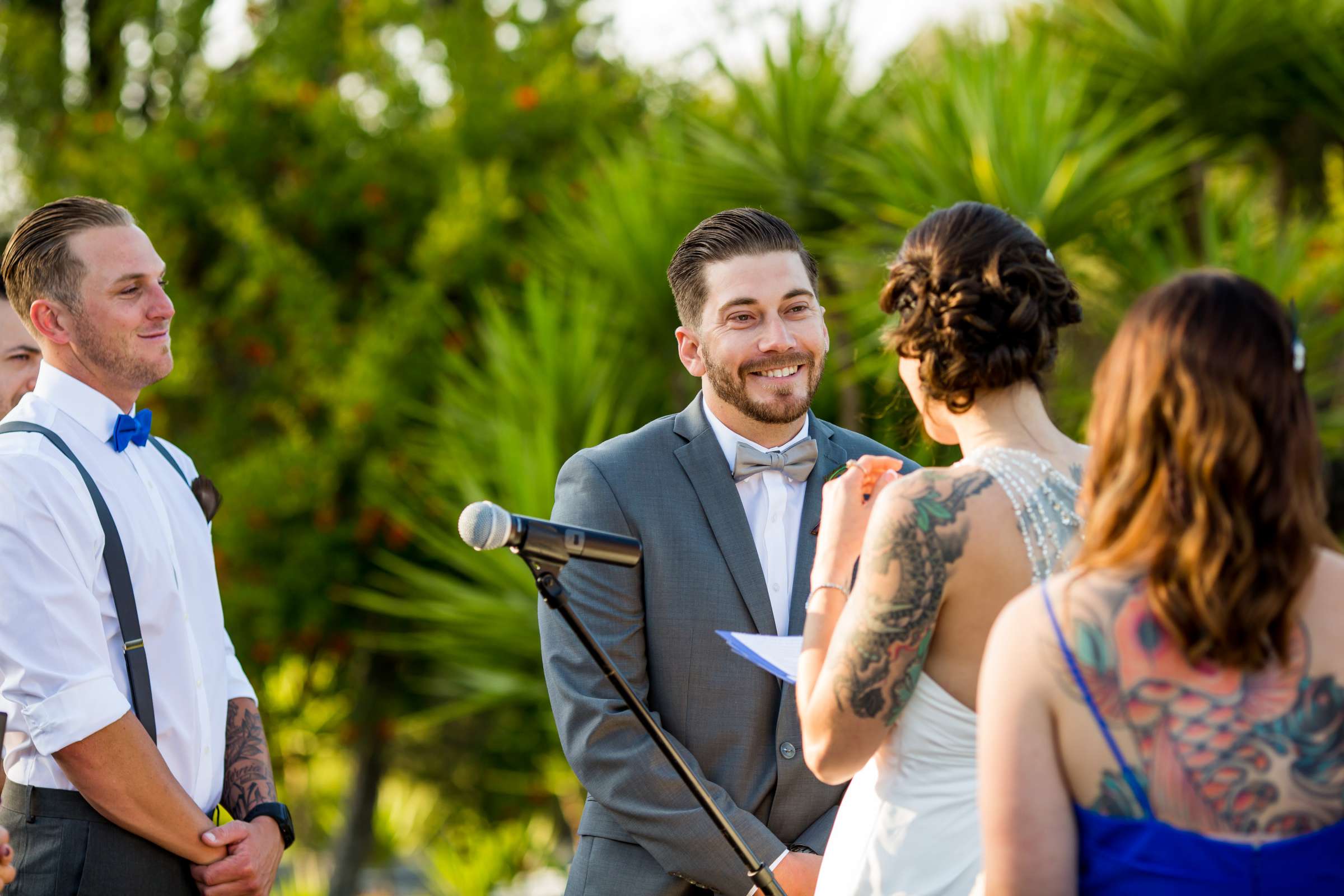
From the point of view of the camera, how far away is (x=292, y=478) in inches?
292

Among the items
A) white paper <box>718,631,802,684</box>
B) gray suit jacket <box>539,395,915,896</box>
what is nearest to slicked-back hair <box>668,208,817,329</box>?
gray suit jacket <box>539,395,915,896</box>

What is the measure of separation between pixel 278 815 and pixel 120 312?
113cm

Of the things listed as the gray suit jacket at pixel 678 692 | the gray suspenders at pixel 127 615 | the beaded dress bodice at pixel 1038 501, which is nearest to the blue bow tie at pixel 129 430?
the gray suspenders at pixel 127 615

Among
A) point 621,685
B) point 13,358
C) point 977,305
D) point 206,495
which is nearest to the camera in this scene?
point 977,305

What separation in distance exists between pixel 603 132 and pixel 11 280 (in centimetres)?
578

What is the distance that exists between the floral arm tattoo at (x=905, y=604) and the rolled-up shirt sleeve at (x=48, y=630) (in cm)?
148

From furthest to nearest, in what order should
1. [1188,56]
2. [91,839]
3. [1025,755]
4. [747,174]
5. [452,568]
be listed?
[452,568] → [1188,56] → [747,174] → [91,839] → [1025,755]

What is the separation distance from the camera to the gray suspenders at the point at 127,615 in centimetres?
260

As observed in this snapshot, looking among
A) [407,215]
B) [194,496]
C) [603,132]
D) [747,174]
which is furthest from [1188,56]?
[194,496]

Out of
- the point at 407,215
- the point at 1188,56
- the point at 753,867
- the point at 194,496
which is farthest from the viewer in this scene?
the point at 407,215

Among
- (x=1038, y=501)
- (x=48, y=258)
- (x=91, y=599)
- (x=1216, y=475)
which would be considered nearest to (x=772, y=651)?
(x=1038, y=501)

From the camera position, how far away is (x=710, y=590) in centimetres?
267

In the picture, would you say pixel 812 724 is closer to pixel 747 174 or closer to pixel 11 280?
pixel 11 280

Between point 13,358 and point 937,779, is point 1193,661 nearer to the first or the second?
point 937,779
